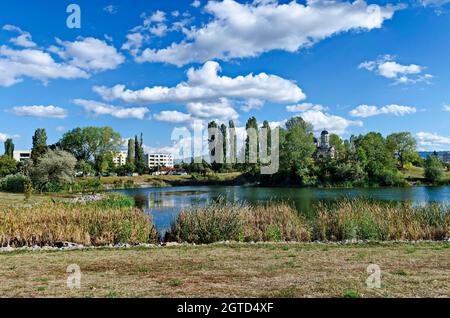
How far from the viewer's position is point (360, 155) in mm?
73688

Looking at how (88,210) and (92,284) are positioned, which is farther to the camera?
(88,210)

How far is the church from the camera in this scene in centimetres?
9564

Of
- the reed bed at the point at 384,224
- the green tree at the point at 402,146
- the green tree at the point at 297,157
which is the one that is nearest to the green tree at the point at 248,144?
the green tree at the point at 297,157

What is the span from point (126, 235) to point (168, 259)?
461 centimetres

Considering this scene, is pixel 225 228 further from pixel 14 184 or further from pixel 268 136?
pixel 268 136

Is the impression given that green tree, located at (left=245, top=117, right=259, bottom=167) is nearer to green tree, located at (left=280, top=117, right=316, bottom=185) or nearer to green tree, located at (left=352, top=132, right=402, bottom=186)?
green tree, located at (left=280, top=117, right=316, bottom=185)

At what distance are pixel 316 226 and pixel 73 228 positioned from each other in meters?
9.56

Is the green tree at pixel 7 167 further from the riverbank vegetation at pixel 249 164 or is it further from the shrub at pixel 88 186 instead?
the shrub at pixel 88 186

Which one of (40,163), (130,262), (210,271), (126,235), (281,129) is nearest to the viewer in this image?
(210,271)

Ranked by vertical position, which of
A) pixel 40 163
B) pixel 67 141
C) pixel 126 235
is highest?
pixel 67 141

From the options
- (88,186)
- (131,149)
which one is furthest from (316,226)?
(131,149)

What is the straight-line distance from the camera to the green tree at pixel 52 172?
50.1 metres

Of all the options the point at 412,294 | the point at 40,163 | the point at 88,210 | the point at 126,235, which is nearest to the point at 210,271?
the point at 412,294
